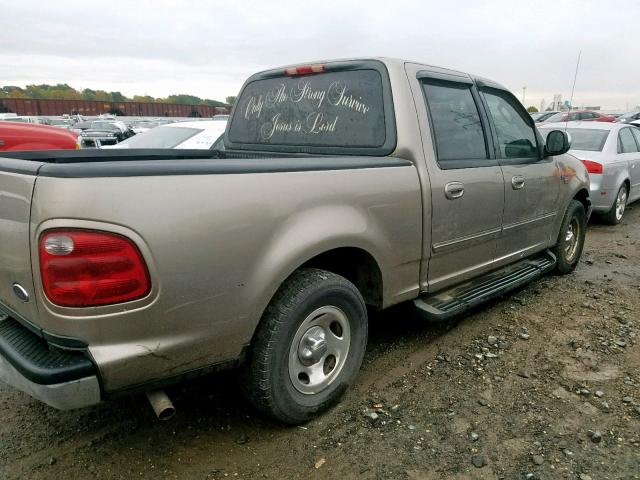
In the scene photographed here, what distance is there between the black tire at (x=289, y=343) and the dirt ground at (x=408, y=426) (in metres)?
0.15

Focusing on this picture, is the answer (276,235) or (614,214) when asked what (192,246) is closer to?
(276,235)

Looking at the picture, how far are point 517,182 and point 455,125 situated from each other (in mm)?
736

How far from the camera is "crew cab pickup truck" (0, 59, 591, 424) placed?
70.4 inches

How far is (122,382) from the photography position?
189 cm

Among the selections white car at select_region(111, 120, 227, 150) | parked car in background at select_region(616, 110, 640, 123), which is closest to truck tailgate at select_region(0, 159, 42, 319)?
white car at select_region(111, 120, 227, 150)

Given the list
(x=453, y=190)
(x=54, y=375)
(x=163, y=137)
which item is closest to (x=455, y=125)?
(x=453, y=190)

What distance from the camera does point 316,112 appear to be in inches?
128

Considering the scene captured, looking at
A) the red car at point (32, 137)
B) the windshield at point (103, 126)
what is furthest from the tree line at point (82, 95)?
the red car at point (32, 137)

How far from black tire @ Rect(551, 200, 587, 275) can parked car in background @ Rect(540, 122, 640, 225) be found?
2.46 m

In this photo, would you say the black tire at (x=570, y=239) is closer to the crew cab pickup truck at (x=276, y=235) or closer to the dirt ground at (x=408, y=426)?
the crew cab pickup truck at (x=276, y=235)

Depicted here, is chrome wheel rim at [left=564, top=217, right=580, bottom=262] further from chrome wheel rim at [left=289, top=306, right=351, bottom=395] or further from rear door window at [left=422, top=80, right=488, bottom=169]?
chrome wheel rim at [left=289, top=306, right=351, bottom=395]

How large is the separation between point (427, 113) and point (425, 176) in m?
0.43

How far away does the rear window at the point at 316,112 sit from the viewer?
2998 mm

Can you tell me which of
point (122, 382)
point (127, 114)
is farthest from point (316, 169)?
point (127, 114)
